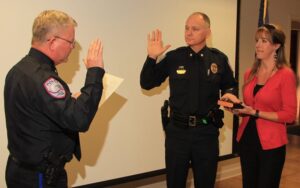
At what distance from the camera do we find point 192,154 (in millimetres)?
2424

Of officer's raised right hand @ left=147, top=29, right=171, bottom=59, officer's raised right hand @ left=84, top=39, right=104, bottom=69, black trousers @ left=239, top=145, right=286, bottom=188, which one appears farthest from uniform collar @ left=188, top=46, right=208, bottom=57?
officer's raised right hand @ left=84, top=39, right=104, bottom=69

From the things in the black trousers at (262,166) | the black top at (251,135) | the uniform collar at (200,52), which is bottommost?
the black trousers at (262,166)

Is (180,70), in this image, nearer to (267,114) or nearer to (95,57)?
(267,114)

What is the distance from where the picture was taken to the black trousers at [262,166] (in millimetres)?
2291

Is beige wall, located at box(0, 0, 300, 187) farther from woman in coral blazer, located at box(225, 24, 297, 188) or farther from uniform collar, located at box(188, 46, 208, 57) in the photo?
woman in coral blazer, located at box(225, 24, 297, 188)

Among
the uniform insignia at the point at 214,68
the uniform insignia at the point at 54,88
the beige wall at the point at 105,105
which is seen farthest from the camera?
the uniform insignia at the point at 214,68

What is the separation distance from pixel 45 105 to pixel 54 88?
0.08m

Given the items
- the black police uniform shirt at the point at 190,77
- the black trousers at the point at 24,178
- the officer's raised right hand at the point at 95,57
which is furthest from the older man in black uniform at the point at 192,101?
the black trousers at the point at 24,178

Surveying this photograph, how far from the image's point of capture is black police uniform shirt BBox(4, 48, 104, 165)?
1.46 m

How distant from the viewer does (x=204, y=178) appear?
243cm

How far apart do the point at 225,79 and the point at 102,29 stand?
1.03m

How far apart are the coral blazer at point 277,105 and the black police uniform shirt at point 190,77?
0.28m

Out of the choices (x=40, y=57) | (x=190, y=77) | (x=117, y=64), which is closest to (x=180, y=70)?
(x=190, y=77)

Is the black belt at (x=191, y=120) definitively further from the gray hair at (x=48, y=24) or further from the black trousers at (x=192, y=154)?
the gray hair at (x=48, y=24)
